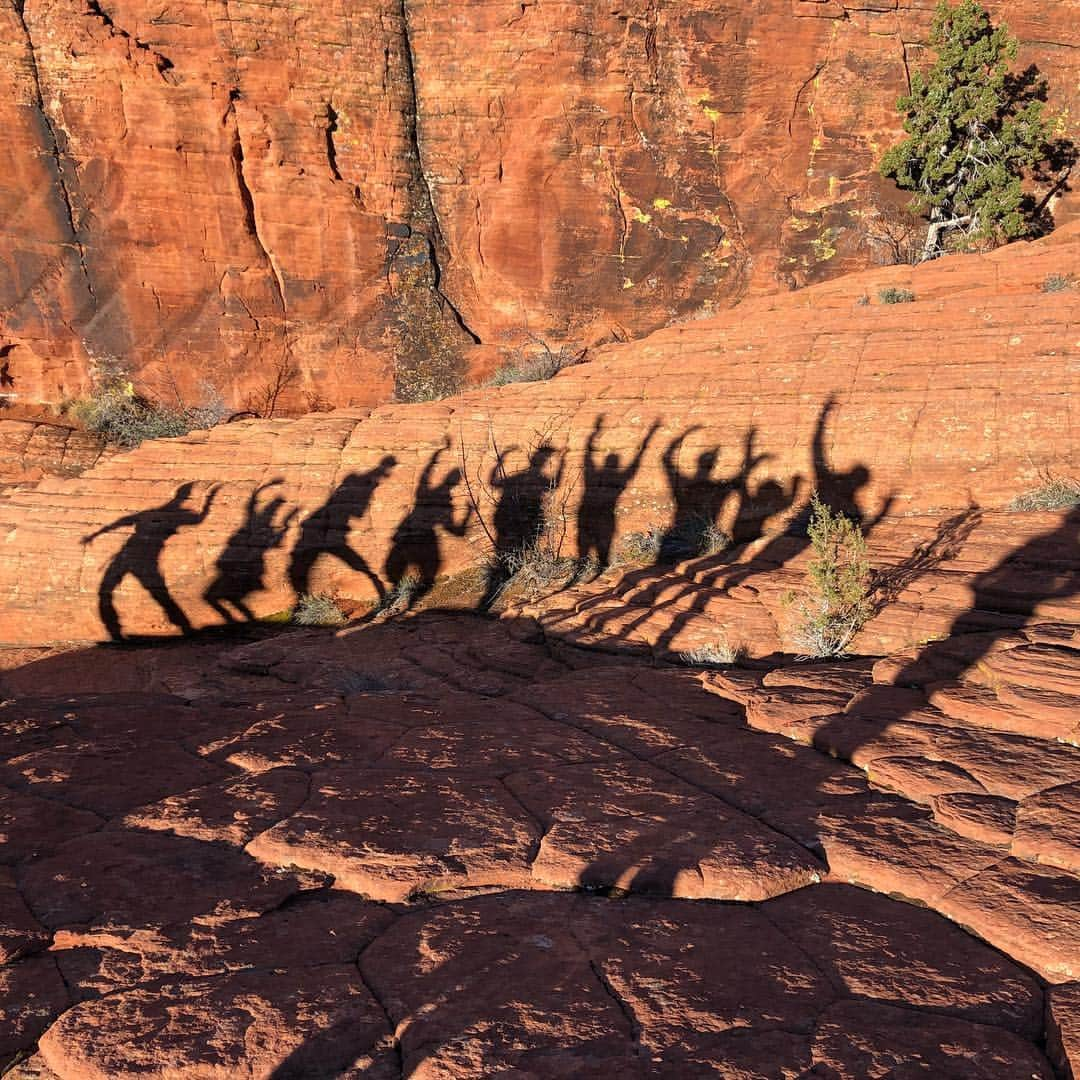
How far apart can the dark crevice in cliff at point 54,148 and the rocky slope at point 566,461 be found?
8.18 meters

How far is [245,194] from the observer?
16.9 m

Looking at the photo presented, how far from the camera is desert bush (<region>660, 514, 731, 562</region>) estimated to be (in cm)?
859

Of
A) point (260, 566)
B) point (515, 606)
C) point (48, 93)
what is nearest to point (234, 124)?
point (48, 93)

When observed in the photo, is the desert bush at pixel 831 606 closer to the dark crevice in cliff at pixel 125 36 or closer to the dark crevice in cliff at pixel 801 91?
the dark crevice in cliff at pixel 801 91

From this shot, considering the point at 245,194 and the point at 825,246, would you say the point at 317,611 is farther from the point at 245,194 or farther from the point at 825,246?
the point at 825,246

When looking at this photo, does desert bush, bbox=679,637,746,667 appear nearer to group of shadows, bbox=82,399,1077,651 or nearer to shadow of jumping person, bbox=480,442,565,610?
group of shadows, bbox=82,399,1077,651

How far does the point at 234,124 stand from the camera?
16.4 m

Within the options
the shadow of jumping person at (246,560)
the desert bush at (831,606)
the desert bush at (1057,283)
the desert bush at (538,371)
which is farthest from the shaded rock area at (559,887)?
the desert bush at (538,371)

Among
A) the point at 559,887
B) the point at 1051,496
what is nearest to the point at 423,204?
the point at 1051,496

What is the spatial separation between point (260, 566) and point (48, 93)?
12.6 metres

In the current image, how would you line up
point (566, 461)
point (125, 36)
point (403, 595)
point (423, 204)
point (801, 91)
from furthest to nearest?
point (423, 204), point (801, 91), point (125, 36), point (566, 461), point (403, 595)

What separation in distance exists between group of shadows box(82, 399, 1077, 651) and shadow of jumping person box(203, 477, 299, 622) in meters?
0.01

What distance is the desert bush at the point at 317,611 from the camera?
9.77 m

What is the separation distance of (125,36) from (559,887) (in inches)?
750
